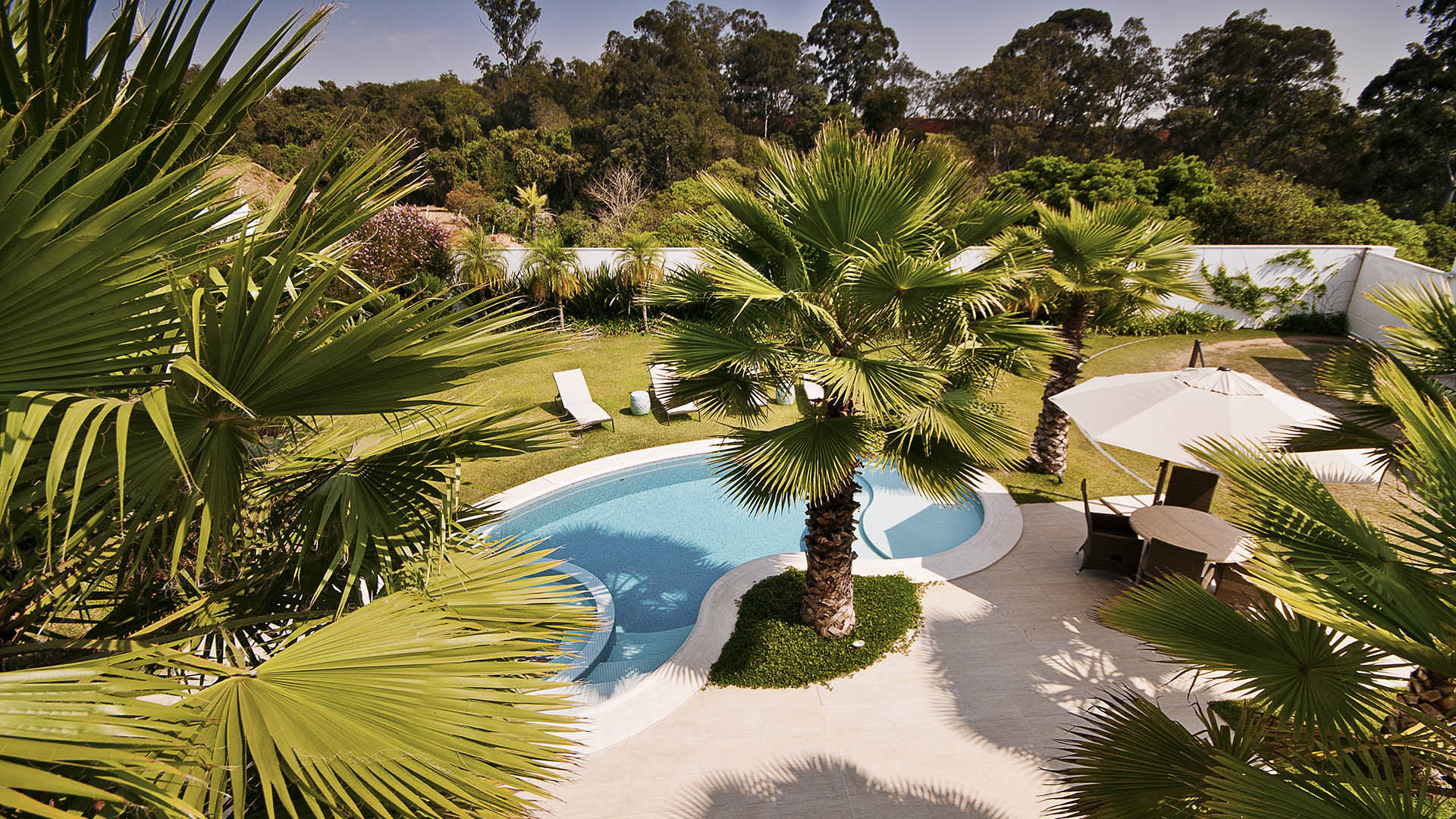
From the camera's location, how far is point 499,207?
88.7 ft

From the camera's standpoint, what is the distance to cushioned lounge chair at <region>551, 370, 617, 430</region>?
393 inches

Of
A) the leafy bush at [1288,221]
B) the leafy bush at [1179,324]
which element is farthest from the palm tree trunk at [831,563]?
the leafy bush at [1288,221]

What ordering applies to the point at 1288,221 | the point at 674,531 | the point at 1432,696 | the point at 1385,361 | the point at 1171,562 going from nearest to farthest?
the point at 1432,696 → the point at 1385,361 → the point at 1171,562 → the point at 674,531 → the point at 1288,221

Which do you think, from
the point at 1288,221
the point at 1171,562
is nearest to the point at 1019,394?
the point at 1171,562

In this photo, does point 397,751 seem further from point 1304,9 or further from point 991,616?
point 1304,9

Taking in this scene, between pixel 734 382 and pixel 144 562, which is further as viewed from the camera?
pixel 734 382

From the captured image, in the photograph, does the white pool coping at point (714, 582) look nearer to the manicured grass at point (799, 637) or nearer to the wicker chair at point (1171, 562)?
the manicured grass at point (799, 637)

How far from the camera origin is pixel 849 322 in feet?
14.4

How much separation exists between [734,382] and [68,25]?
3.63m

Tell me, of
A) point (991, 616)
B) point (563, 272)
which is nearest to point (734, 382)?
point (991, 616)

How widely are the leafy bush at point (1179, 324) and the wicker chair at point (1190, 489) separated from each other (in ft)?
31.5

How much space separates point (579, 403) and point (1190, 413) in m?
8.08

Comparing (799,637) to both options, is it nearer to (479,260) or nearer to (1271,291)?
(479,260)

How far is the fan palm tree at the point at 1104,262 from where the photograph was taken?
6.59 m
